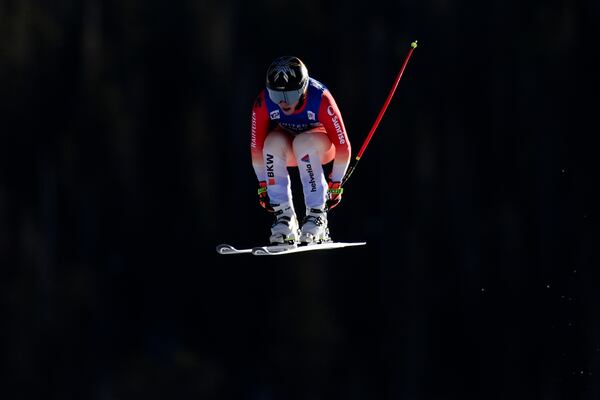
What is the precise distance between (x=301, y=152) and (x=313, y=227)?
66cm

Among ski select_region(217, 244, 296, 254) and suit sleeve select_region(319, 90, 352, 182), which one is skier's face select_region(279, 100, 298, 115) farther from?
ski select_region(217, 244, 296, 254)

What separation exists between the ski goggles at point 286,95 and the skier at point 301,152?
12 mm

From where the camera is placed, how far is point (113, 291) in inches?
1499

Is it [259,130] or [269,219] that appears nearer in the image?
[259,130]

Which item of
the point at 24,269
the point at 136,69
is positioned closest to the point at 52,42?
the point at 136,69

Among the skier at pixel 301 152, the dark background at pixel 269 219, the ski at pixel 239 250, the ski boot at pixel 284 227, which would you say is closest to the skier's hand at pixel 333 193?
the skier at pixel 301 152

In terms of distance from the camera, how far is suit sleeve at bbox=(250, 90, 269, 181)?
1738 cm

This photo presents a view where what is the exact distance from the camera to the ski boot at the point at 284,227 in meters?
17.4

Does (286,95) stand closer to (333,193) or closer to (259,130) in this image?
(259,130)

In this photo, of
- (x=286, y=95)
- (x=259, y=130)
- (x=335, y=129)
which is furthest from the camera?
(x=259, y=130)

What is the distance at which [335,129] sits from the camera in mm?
17312

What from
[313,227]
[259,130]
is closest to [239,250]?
Answer: [313,227]

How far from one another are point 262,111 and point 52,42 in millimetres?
22938

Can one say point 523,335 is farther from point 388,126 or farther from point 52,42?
point 52,42
